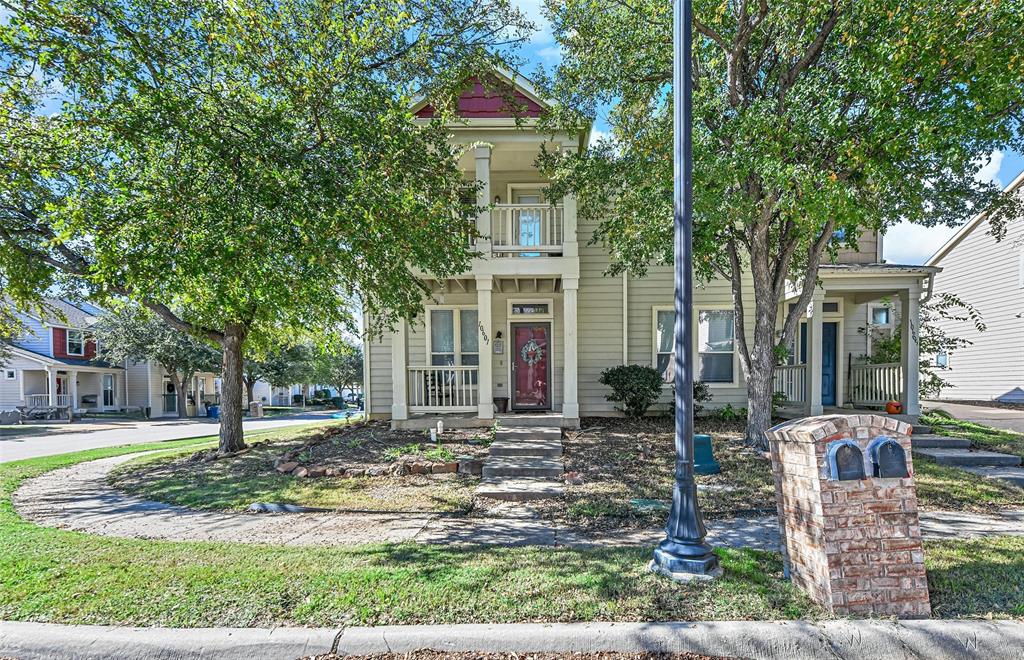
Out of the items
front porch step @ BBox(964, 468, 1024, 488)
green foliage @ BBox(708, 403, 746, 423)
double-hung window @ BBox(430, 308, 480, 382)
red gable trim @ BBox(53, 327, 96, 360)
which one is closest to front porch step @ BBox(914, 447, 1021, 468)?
front porch step @ BBox(964, 468, 1024, 488)

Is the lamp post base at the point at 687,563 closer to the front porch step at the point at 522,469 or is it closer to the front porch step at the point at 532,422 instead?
the front porch step at the point at 522,469

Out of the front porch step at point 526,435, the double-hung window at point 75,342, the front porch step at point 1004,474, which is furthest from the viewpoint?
the double-hung window at point 75,342

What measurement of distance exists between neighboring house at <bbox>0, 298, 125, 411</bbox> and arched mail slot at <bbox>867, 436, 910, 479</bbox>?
31235mm

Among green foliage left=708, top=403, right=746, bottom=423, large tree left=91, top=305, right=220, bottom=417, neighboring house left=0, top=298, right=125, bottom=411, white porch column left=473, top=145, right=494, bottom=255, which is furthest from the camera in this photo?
neighboring house left=0, top=298, right=125, bottom=411

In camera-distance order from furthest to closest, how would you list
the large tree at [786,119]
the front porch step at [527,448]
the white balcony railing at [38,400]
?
the white balcony railing at [38,400] → the front porch step at [527,448] → the large tree at [786,119]

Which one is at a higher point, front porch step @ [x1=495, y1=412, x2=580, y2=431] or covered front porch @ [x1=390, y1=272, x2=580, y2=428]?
covered front porch @ [x1=390, y1=272, x2=580, y2=428]

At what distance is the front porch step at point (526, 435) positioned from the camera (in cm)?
944

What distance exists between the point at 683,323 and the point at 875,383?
1069 centimetres

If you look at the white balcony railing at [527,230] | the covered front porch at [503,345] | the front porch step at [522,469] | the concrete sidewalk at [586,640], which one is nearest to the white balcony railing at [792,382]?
the covered front porch at [503,345]

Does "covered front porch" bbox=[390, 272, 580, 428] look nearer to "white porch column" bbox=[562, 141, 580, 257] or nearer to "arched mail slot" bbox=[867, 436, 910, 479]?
"white porch column" bbox=[562, 141, 580, 257]

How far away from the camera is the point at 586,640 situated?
122 inches

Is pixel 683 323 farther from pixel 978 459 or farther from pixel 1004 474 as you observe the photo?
pixel 978 459

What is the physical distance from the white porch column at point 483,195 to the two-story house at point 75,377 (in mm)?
22007

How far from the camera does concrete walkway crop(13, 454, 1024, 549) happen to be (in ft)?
16.1
